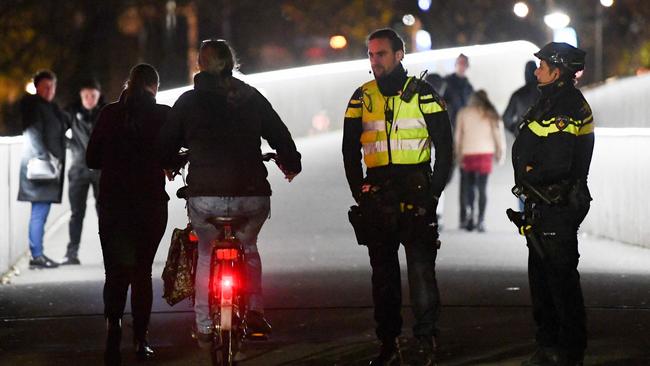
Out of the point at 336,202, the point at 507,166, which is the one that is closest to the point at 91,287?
the point at 336,202

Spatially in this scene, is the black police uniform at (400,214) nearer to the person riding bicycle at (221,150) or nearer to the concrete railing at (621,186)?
the person riding bicycle at (221,150)

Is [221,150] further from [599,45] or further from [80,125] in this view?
[599,45]

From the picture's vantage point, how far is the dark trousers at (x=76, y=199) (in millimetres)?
14594

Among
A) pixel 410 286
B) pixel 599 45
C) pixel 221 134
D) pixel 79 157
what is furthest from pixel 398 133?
pixel 599 45

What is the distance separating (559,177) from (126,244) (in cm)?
251

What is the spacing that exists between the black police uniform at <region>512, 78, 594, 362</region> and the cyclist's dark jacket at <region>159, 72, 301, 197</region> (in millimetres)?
1366

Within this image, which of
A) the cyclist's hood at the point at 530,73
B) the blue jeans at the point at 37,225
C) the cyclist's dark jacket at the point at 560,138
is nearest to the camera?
the cyclist's dark jacket at the point at 560,138

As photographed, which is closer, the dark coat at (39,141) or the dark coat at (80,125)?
the dark coat at (39,141)

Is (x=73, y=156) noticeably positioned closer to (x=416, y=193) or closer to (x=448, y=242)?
(x=448, y=242)

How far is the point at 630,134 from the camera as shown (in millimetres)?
15445

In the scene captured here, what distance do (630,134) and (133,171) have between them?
7593 millimetres

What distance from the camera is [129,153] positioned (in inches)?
358

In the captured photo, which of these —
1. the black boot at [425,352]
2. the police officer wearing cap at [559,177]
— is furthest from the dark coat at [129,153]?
the police officer wearing cap at [559,177]

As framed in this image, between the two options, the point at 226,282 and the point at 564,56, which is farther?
the point at 564,56
